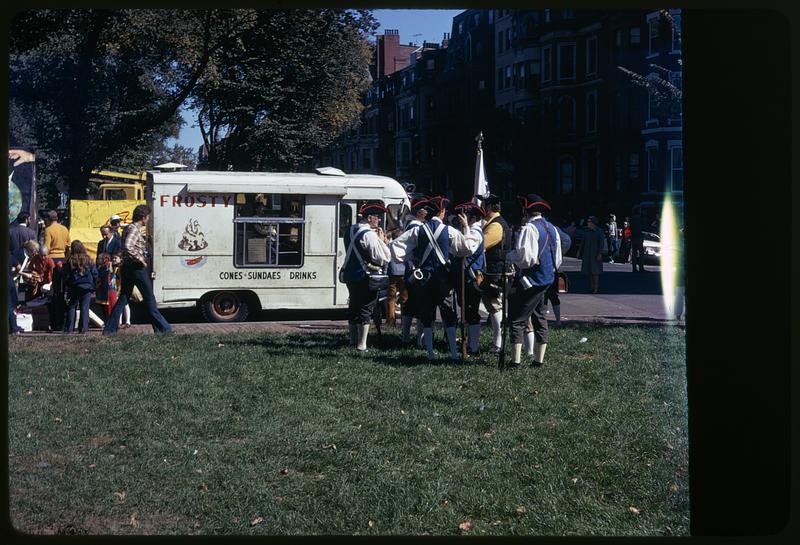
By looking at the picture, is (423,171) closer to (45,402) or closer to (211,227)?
(211,227)

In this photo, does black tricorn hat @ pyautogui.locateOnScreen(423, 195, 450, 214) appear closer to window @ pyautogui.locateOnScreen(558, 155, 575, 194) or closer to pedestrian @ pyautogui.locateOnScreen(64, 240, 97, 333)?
pedestrian @ pyautogui.locateOnScreen(64, 240, 97, 333)

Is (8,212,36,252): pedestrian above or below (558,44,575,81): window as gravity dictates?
below

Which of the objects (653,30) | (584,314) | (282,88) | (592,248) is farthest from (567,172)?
(584,314)

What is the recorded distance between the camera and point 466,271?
37.2 feet

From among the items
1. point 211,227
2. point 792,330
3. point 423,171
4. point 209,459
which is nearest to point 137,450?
point 209,459

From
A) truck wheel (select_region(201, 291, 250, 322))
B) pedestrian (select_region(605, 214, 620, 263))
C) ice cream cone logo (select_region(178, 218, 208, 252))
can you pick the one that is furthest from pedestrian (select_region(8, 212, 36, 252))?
pedestrian (select_region(605, 214, 620, 263))

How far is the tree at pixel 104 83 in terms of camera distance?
18172 millimetres

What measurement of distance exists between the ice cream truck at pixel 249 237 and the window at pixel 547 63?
3336 cm

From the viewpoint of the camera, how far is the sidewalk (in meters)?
14.2

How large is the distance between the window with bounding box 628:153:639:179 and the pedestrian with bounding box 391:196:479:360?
28.6m

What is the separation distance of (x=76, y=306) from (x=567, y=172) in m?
29.1

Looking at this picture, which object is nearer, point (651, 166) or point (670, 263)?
point (670, 263)

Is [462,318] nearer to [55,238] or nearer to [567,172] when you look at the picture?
[55,238]

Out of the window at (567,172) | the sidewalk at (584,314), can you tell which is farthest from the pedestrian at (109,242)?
the window at (567,172)
